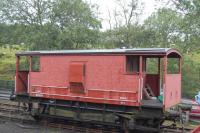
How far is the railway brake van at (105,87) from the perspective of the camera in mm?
13836

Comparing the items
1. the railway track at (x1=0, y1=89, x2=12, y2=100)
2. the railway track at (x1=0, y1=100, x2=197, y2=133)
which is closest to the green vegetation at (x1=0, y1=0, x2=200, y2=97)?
the railway track at (x1=0, y1=89, x2=12, y2=100)

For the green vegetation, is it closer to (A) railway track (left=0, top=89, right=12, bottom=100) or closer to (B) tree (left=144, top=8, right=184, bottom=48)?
(B) tree (left=144, top=8, right=184, bottom=48)

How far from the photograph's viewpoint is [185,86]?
2828 centimetres

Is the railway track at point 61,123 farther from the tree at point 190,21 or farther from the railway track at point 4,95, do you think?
the tree at point 190,21

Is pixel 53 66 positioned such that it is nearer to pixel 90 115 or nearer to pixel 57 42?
pixel 90 115

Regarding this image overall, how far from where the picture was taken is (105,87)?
14734 mm

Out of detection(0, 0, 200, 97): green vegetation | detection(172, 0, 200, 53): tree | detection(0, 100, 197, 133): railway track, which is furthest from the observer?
detection(0, 0, 200, 97): green vegetation

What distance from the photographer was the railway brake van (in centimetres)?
1384

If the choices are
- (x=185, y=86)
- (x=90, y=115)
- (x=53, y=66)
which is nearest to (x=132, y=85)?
(x=90, y=115)

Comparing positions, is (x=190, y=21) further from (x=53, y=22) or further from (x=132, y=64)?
(x=53, y=22)

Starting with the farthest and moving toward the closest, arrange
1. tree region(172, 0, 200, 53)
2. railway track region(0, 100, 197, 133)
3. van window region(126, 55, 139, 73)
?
tree region(172, 0, 200, 53)
railway track region(0, 100, 197, 133)
van window region(126, 55, 139, 73)

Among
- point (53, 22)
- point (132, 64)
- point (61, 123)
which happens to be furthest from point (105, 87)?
point (53, 22)

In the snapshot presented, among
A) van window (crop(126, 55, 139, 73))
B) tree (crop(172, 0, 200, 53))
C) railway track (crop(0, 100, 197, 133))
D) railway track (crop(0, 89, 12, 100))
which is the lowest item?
railway track (crop(0, 100, 197, 133))

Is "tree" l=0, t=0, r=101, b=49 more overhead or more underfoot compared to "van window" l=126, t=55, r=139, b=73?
more overhead
